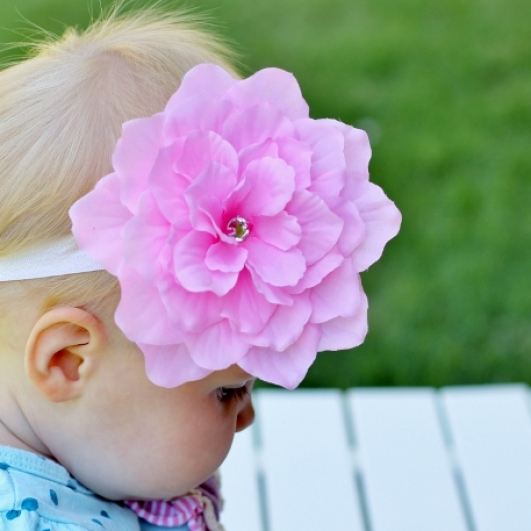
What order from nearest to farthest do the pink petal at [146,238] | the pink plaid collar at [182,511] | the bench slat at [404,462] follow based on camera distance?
the pink petal at [146,238] → the pink plaid collar at [182,511] → the bench slat at [404,462]

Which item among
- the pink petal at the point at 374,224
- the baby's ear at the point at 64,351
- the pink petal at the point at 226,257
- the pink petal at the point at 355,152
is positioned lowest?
the baby's ear at the point at 64,351

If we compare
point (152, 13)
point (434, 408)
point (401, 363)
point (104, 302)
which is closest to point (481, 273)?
point (401, 363)

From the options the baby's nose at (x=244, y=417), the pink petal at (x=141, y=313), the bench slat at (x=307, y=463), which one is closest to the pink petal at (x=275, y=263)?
the pink petal at (x=141, y=313)

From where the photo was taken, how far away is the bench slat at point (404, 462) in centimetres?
191

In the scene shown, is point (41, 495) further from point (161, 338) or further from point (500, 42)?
point (500, 42)

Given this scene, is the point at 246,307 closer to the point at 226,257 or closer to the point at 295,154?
the point at 226,257

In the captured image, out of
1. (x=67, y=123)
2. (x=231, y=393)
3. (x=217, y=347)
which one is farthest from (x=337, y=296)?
(x=67, y=123)

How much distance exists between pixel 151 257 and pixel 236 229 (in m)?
0.10

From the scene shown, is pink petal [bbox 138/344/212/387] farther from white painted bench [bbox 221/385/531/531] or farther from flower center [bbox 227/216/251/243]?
white painted bench [bbox 221/385/531/531]

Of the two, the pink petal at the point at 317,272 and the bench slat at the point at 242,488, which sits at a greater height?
the pink petal at the point at 317,272

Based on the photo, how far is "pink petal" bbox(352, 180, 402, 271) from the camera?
1.10m

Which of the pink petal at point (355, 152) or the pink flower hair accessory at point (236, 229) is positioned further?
the pink petal at point (355, 152)

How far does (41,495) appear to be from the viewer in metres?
1.16

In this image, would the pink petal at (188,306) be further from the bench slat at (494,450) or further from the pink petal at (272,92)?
the bench slat at (494,450)
